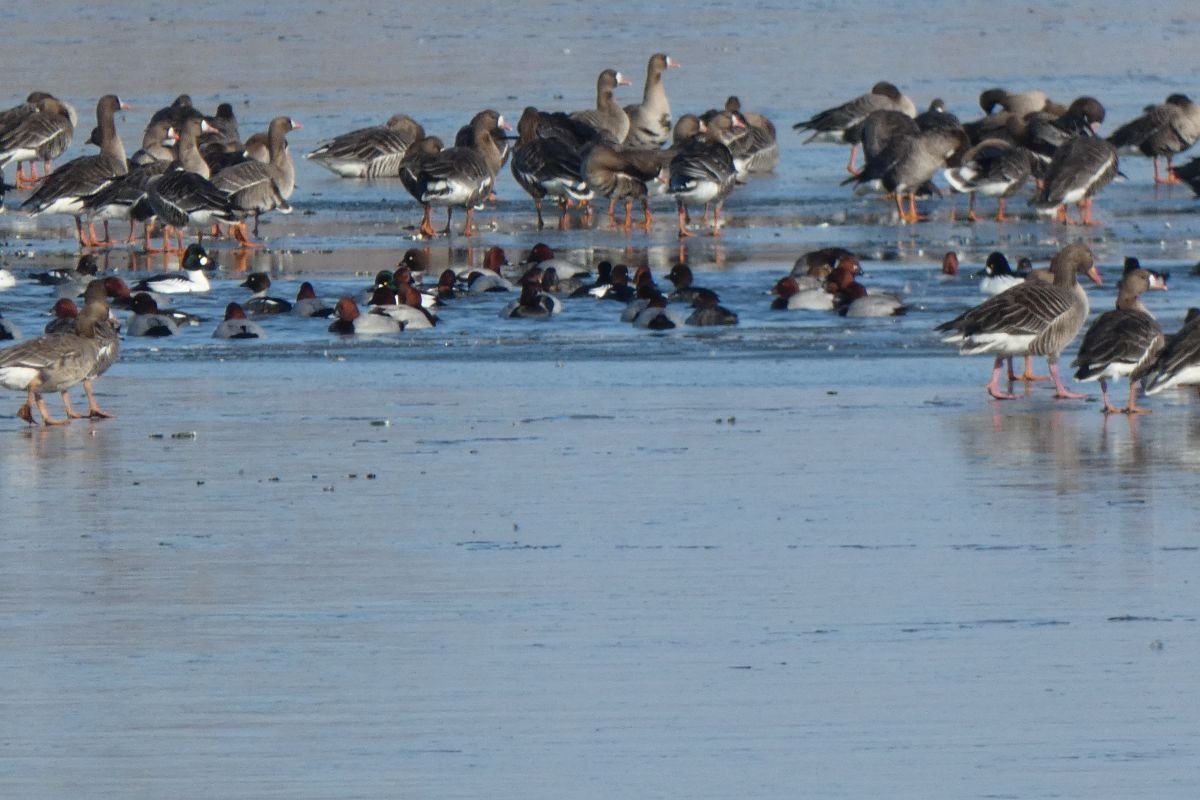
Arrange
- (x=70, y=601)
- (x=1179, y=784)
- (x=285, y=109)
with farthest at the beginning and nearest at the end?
(x=285, y=109), (x=70, y=601), (x=1179, y=784)

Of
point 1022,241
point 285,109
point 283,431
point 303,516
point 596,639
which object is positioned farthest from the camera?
point 285,109

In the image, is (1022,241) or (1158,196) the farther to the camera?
(1158,196)

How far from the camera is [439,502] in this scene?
1202cm

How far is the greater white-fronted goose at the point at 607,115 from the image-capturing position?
30938 mm

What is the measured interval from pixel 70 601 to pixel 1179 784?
176 inches

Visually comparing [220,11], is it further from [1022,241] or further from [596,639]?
[596,639]

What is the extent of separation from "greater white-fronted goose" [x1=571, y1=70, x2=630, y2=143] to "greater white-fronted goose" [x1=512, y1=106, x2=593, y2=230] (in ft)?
10.8

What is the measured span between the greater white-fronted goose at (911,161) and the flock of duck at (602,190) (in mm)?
21

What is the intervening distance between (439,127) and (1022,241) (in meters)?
11.8

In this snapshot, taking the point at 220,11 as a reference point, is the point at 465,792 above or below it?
below

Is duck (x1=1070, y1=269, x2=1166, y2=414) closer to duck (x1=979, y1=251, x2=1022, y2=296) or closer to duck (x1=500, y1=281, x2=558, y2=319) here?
duck (x1=979, y1=251, x2=1022, y2=296)

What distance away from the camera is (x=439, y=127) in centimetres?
3447

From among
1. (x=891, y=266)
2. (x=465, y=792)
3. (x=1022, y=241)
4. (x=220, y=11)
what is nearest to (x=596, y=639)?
Result: (x=465, y=792)

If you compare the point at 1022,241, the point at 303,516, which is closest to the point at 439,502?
the point at 303,516
